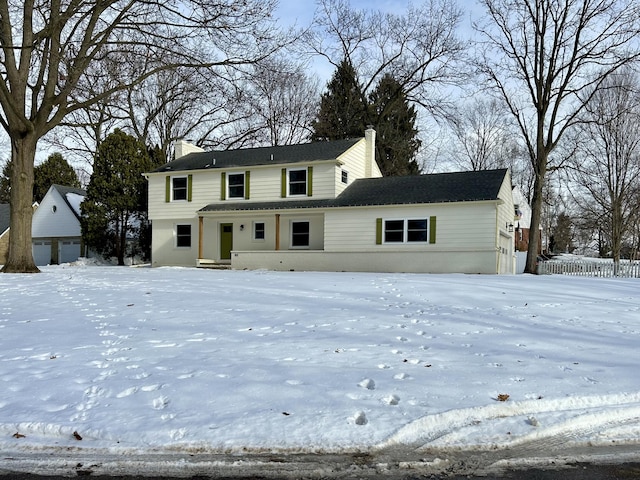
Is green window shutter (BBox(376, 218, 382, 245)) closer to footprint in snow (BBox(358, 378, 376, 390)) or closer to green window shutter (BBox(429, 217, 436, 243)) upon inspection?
green window shutter (BBox(429, 217, 436, 243))

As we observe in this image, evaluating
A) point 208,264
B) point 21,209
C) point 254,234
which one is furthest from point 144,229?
point 21,209

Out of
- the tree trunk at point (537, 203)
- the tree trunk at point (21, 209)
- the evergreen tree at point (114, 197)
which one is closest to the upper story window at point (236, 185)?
the evergreen tree at point (114, 197)

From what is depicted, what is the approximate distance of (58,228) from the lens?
103 ft

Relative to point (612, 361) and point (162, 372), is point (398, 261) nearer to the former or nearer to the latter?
point (612, 361)

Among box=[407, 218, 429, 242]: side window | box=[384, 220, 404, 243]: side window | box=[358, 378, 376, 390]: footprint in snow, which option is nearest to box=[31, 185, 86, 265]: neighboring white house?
box=[384, 220, 404, 243]: side window

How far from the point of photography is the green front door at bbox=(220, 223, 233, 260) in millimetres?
23812

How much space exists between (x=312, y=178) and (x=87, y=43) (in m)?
10.1

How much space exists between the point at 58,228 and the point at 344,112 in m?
20.7

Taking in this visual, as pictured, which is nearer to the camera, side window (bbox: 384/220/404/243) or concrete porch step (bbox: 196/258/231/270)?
side window (bbox: 384/220/404/243)

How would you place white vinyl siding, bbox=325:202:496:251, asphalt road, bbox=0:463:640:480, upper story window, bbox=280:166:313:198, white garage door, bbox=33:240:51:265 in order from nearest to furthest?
asphalt road, bbox=0:463:640:480 < white vinyl siding, bbox=325:202:496:251 < upper story window, bbox=280:166:313:198 < white garage door, bbox=33:240:51:265

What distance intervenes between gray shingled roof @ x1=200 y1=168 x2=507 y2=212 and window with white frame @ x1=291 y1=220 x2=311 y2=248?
1099 mm

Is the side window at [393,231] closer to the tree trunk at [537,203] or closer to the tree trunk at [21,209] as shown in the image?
the tree trunk at [537,203]

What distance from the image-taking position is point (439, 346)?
591 centimetres

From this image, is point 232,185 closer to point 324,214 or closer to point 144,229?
point 324,214
